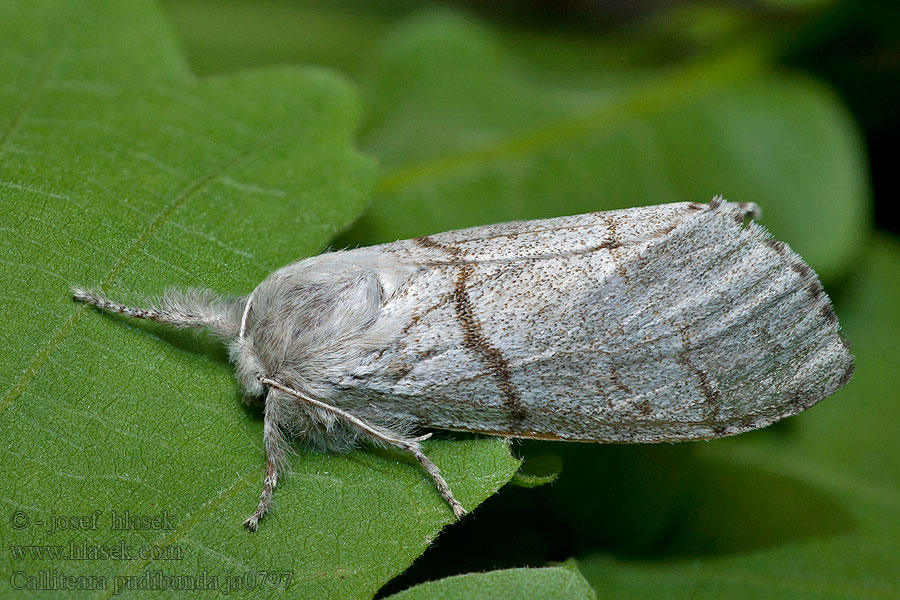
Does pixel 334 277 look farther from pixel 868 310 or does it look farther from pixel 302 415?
pixel 868 310

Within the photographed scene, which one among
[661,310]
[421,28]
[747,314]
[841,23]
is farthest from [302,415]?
[841,23]

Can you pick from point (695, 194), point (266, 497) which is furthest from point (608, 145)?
point (266, 497)

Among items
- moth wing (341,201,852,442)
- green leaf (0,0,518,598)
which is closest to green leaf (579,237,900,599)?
moth wing (341,201,852,442)

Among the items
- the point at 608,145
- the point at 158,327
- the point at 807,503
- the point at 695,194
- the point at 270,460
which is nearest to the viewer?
the point at 270,460

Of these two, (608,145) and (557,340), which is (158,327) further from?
(608,145)

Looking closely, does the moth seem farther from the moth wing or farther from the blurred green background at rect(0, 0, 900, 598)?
the blurred green background at rect(0, 0, 900, 598)

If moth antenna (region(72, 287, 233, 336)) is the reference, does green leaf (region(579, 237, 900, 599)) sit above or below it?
below
